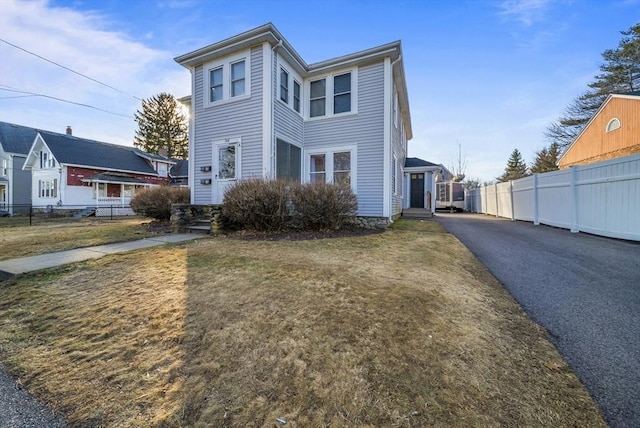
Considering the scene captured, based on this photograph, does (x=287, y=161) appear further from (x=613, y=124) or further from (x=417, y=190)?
(x=613, y=124)

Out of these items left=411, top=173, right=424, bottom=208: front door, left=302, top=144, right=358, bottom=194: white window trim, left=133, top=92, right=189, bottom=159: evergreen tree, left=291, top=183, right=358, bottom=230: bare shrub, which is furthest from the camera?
left=133, top=92, right=189, bottom=159: evergreen tree

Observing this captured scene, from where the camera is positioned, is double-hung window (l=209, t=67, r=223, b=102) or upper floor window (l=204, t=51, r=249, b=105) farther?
double-hung window (l=209, t=67, r=223, b=102)

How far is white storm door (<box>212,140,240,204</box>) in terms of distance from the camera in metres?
9.02

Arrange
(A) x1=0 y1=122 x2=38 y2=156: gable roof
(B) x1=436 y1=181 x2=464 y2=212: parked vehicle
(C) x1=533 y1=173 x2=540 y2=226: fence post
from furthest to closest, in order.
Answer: (A) x1=0 y1=122 x2=38 y2=156: gable roof → (B) x1=436 y1=181 x2=464 y2=212: parked vehicle → (C) x1=533 y1=173 x2=540 y2=226: fence post

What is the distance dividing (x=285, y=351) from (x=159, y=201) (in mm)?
10721

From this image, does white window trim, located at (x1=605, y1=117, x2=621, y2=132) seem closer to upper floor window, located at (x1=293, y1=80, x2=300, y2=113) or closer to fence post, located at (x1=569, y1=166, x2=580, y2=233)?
fence post, located at (x1=569, y1=166, x2=580, y2=233)

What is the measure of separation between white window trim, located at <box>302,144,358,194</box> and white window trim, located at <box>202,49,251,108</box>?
2.96 meters

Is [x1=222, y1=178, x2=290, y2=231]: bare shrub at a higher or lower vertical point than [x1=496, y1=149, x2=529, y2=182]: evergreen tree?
lower

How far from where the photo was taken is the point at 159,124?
3622 centimetres

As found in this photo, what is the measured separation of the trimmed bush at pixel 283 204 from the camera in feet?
23.6

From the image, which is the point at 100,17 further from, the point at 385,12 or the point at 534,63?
the point at 534,63

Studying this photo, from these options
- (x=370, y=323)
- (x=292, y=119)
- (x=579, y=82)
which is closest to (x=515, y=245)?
(x=370, y=323)

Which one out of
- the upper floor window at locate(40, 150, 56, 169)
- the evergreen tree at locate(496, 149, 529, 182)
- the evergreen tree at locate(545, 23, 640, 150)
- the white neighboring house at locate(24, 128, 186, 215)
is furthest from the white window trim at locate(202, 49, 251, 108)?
the evergreen tree at locate(496, 149, 529, 182)

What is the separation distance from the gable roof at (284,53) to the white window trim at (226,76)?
0.16 meters
